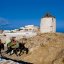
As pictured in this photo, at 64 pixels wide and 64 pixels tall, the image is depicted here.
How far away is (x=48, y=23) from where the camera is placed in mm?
45875

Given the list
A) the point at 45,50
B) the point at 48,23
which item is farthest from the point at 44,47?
the point at 48,23

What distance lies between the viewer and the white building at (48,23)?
45750mm

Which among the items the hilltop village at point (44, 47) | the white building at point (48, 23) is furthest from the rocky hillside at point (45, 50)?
the white building at point (48, 23)

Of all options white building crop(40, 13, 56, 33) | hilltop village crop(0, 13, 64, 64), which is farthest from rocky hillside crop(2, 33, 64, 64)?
white building crop(40, 13, 56, 33)

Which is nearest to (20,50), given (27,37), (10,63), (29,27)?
(10,63)

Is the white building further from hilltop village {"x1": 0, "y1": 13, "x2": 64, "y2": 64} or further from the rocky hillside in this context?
the rocky hillside

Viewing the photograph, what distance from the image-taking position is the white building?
45750 mm

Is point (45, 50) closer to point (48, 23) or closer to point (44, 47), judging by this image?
point (44, 47)

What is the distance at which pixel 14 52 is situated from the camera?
32125 millimetres

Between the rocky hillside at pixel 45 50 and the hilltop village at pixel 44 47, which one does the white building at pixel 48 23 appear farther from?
the rocky hillside at pixel 45 50

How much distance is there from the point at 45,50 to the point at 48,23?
46.4 feet

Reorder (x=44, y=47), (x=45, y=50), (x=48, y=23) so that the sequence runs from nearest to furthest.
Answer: (x=45, y=50), (x=44, y=47), (x=48, y=23)

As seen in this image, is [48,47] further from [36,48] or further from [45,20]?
[45,20]

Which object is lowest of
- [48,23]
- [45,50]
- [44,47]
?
[45,50]
